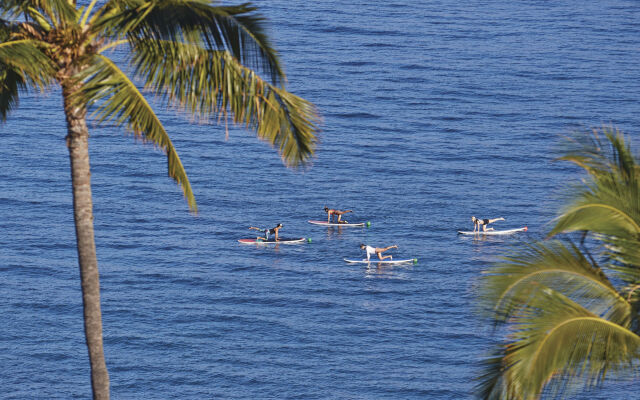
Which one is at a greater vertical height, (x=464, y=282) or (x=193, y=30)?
(x=193, y=30)

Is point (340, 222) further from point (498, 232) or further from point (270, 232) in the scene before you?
point (498, 232)

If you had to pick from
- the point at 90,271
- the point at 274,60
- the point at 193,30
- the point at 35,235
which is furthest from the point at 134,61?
the point at 35,235

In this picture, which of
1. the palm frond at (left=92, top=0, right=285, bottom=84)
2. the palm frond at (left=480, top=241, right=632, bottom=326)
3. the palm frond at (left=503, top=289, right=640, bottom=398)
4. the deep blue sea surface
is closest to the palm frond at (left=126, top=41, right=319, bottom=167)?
the palm frond at (left=92, top=0, right=285, bottom=84)

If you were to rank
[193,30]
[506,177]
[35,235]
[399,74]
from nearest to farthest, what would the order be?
[193,30] → [35,235] → [506,177] → [399,74]

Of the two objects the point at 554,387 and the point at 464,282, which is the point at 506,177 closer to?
the point at 464,282

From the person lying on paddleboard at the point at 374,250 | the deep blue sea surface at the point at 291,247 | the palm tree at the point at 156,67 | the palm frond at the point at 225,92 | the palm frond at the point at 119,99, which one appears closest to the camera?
the palm tree at the point at 156,67

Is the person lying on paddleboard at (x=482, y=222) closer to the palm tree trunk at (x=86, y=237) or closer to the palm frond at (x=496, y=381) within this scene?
the palm tree trunk at (x=86, y=237)

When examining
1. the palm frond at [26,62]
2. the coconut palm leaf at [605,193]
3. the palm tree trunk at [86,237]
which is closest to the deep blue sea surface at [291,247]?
the coconut palm leaf at [605,193]

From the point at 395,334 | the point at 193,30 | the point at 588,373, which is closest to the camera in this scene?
the point at 588,373
